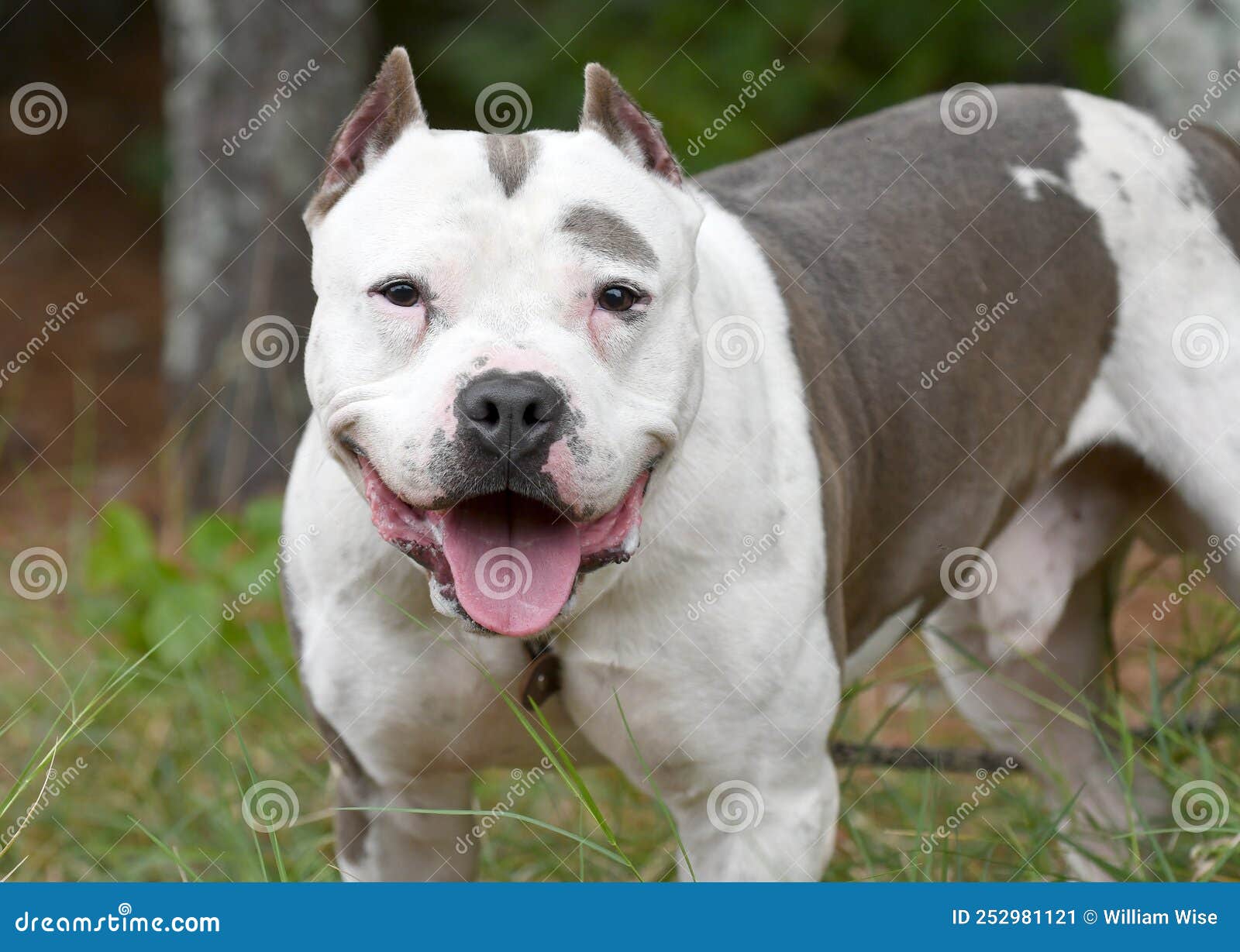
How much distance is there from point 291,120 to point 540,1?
183 centimetres

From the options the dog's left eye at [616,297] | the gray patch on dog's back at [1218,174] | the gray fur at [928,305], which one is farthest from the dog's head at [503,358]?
the gray patch on dog's back at [1218,174]

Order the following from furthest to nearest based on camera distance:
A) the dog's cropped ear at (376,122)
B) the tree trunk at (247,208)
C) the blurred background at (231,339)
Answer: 1. the tree trunk at (247,208)
2. the blurred background at (231,339)
3. the dog's cropped ear at (376,122)

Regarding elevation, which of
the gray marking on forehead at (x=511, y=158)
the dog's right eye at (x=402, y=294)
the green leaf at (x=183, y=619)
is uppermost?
the gray marking on forehead at (x=511, y=158)

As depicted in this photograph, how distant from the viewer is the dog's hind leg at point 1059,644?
12.3 feet

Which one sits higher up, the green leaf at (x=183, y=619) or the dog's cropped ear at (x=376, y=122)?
the dog's cropped ear at (x=376, y=122)

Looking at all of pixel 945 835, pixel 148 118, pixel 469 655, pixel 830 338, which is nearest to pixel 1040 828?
pixel 945 835

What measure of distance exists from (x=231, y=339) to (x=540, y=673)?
3.65m

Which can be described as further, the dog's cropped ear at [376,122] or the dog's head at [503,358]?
the dog's cropped ear at [376,122]

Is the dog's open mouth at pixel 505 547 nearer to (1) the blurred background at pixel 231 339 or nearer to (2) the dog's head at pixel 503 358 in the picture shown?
(2) the dog's head at pixel 503 358

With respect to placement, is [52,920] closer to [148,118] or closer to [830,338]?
[830,338]

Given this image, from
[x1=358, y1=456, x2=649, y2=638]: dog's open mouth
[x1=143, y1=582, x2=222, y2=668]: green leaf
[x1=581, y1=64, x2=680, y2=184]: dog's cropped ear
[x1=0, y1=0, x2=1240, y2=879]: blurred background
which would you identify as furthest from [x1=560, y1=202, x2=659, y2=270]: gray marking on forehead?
[x1=143, y1=582, x2=222, y2=668]: green leaf

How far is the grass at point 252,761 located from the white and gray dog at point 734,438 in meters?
0.22

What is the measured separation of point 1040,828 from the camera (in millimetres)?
3389

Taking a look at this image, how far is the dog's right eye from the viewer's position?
2398mm
